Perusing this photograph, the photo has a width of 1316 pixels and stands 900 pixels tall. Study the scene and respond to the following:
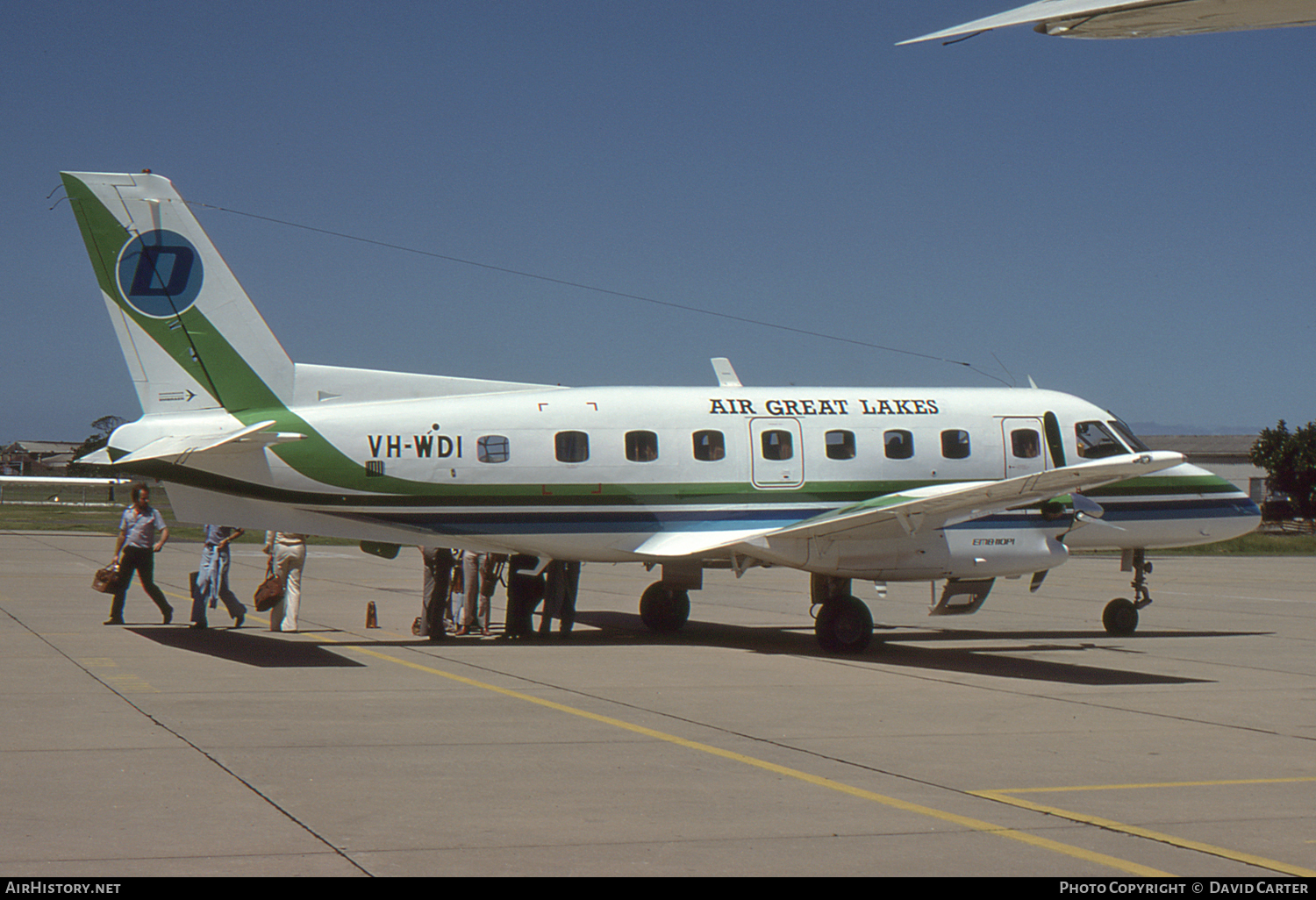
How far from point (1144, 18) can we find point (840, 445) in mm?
11745

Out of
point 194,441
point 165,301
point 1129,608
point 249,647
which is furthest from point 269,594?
point 1129,608

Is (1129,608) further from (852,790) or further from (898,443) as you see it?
(852,790)

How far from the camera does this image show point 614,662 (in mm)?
15367

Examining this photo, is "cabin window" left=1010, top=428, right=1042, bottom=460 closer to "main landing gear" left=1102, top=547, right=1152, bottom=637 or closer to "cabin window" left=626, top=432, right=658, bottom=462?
"main landing gear" left=1102, top=547, right=1152, bottom=637

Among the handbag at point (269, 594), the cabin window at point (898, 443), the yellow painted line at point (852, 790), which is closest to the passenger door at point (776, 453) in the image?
the cabin window at point (898, 443)

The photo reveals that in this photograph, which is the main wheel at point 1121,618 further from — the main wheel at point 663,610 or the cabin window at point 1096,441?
the main wheel at point 663,610

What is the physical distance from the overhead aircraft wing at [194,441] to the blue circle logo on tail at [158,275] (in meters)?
1.61

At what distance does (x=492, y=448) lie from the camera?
16.4 meters

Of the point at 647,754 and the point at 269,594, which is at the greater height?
the point at 269,594

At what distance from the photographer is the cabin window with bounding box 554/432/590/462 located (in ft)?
54.4

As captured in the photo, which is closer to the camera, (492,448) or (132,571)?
(492,448)

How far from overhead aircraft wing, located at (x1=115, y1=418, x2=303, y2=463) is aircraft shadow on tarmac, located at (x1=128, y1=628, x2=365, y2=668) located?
2396 mm

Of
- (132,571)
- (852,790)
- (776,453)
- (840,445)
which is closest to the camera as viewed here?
(852,790)

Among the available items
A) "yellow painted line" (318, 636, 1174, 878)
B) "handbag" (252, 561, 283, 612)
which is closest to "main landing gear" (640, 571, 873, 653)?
"yellow painted line" (318, 636, 1174, 878)
